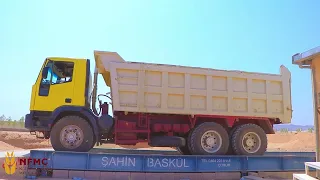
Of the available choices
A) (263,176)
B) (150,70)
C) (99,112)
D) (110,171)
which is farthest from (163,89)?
(263,176)

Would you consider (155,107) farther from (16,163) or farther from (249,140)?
(16,163)

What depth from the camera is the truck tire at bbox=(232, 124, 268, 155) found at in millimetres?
9695

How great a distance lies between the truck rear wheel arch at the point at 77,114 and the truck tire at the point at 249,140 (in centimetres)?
432

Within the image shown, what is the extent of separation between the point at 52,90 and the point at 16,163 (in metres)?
2.22

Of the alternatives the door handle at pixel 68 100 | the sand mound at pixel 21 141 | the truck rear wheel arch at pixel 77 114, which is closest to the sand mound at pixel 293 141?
the sand mound at pixel 21 141

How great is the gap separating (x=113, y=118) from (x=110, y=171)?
65.9 inches

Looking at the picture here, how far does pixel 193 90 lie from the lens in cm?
958

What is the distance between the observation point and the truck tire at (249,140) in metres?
9.70

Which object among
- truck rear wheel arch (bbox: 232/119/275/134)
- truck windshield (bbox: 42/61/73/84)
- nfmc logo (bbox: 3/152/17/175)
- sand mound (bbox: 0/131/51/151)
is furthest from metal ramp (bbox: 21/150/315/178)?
sand mound (bbox: 0/131/51/151)

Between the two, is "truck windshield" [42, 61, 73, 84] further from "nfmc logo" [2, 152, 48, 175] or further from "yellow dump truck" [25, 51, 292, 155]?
"nfmc logo" [2, 152, 48, 175]

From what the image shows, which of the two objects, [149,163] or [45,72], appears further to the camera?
[45,72]

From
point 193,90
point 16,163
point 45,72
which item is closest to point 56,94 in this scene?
point 45,72

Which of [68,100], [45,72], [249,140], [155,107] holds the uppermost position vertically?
[45,72]

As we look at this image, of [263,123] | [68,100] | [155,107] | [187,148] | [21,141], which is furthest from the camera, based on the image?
[21,141]
